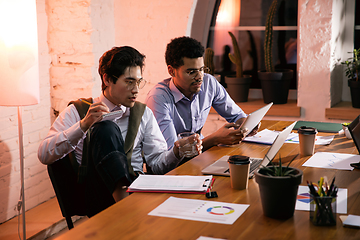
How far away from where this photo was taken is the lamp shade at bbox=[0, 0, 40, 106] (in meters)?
2.07

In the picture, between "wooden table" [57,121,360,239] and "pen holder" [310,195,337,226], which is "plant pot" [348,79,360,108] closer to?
"wooden table" [57,121,360,239]

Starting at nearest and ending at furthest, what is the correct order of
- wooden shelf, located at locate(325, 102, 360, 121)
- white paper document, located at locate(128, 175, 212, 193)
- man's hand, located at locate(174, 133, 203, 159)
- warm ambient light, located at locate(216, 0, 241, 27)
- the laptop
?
white paper document, located at locate(128, 175, 212, 193)
the laptop
man's hand, located at locate(174, 133, 203, 159)
wooden shelf, located at locate(325, 102, 360, 121)
warm ambient light, located at locate(216, 0, 241, 27)

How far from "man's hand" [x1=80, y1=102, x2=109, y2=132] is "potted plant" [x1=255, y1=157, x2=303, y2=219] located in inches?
33.1

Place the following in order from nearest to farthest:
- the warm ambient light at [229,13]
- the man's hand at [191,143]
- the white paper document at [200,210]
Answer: the white paper document at [200,210]
the man's hand at [191,143]
the warm ambient light at [229,13]

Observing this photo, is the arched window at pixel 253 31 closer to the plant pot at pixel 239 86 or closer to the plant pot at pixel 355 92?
the plant pot at pixel 239 86

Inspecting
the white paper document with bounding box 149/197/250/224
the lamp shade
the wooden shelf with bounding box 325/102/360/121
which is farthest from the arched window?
the white paper document with bounding box 149/197/250/224

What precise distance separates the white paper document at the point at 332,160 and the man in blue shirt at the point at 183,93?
501 mm

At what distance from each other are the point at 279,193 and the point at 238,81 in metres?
2.43


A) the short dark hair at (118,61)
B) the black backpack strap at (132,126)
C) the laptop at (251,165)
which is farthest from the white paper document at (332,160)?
the short dark hair at (118,61)

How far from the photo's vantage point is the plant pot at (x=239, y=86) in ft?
11.4

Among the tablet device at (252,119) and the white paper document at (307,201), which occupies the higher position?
the tablet device at (252,119)

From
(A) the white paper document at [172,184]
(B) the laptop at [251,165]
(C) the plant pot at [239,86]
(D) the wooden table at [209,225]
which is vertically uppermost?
(C) the plant pot at [239,86]

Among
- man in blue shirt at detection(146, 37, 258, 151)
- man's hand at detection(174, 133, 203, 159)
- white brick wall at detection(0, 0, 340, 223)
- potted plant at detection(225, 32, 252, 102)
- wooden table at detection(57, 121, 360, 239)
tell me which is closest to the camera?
wooden table at detection(57, 121, 360, 239)

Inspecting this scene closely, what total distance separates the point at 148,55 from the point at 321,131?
64.6 inches
